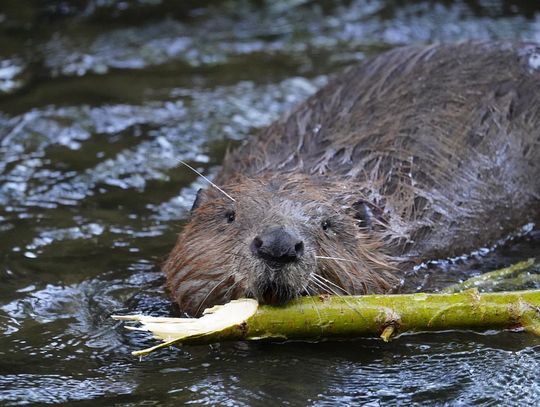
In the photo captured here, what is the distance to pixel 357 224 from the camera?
5211mm

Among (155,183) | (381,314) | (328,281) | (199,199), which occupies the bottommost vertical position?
(381,314)

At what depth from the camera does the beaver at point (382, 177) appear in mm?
4840

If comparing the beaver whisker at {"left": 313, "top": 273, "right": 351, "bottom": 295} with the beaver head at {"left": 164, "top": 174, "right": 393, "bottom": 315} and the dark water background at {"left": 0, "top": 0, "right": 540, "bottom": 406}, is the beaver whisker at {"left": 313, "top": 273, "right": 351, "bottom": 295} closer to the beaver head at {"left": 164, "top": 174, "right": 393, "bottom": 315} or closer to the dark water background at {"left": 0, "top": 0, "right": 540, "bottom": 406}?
the beaver head at {"left": 164, "top": 174, "right": 393, "bottom": 315}

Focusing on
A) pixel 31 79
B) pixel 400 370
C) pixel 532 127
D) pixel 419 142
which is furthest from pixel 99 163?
pixel 400 370

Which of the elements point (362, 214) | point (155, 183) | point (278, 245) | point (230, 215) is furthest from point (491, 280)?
point (155, 183)

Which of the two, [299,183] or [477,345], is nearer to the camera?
[477,345]

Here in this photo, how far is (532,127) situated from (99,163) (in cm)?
259

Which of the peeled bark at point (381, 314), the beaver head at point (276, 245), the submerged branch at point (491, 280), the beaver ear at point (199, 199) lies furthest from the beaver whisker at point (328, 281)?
the beaver ear at point (199, 199)

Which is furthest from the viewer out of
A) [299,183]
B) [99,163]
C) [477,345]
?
[99,163]

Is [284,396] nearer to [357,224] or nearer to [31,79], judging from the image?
[357,224]

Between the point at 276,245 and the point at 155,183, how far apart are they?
8.82 feet

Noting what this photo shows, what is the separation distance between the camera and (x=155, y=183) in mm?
6855

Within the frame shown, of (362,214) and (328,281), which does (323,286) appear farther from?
(362,214)

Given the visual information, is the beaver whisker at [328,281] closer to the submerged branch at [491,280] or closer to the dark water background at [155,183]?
the dark water background at [155,183]
